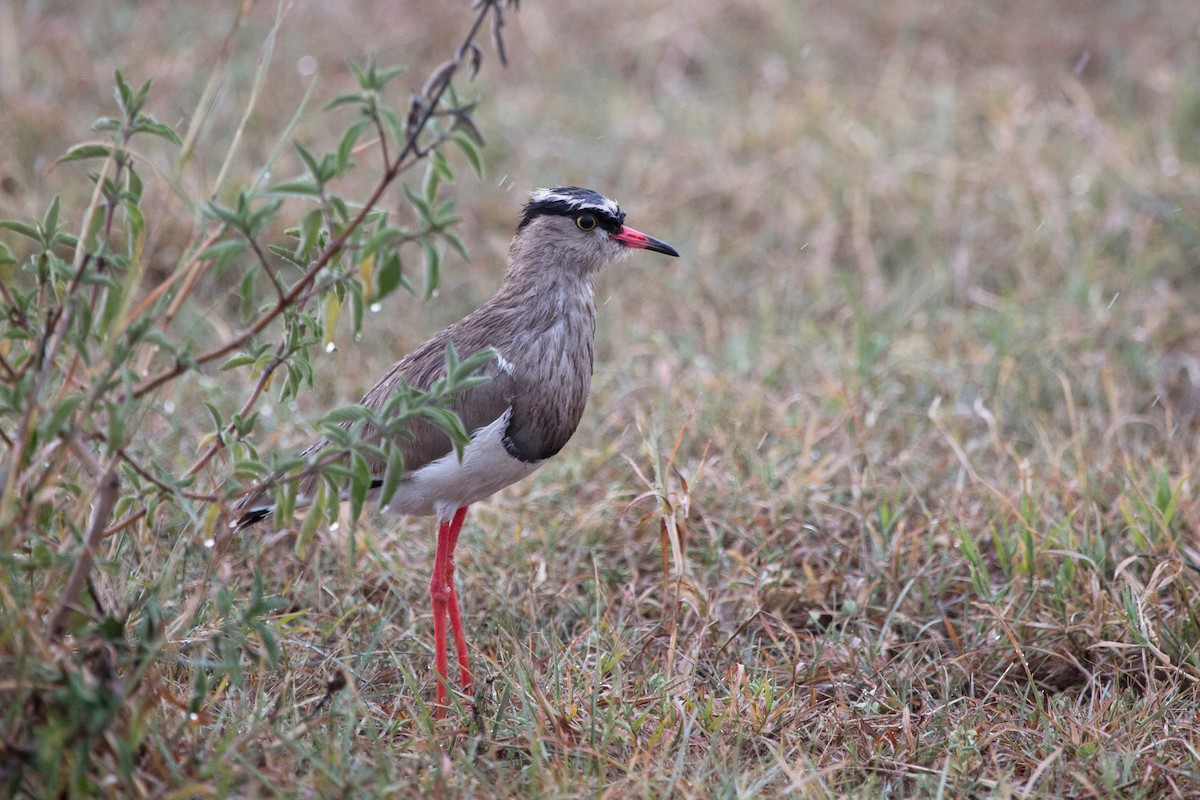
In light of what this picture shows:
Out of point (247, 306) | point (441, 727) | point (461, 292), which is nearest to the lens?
point (247, 306)

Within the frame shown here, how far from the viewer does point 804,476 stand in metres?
4.19

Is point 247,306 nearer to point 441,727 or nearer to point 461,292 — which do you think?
point 441,727

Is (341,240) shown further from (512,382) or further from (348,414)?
(512,382)

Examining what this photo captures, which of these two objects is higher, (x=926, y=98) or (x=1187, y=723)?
(x=926, y=98)

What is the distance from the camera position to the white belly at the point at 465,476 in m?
3.24

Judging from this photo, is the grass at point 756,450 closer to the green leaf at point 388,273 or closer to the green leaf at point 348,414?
the green leaf at point 348,414

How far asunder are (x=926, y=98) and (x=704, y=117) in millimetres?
1229

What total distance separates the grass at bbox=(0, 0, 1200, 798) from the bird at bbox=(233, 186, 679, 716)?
0.29 m

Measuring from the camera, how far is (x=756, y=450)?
4430 mm

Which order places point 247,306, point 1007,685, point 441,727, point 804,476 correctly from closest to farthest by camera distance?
1. point 247,306
2. point 441,727
3. point 1007,685
4. point 804,476

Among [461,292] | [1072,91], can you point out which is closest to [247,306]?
[461,292]

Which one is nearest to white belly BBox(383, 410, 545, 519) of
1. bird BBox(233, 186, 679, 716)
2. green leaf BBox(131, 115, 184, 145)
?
bird BBox(233, 186, 679, 716)

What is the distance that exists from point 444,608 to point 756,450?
1.46 metres

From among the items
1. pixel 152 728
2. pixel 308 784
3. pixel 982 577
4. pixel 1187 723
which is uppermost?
pixel 152 728
